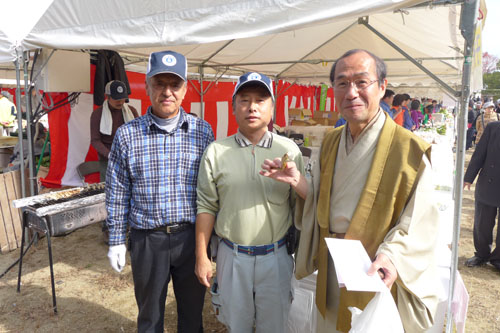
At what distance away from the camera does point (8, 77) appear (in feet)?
28.6

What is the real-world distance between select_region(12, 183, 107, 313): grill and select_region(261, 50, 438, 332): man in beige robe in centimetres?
225

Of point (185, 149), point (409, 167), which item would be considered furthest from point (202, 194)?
point (409, 167)

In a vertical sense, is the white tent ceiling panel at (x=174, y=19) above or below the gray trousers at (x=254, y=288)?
above

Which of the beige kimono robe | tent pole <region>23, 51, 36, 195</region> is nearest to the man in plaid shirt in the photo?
the beige kimono robe

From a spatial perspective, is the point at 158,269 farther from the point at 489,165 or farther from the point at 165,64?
the point at 489,165

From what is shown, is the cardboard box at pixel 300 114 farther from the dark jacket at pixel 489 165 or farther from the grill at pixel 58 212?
the grill at pixel 58 212

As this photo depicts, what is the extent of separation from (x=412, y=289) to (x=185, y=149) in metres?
1.27

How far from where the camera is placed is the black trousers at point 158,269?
6.10ft

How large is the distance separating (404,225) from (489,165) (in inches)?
129

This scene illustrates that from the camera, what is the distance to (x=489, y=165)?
3697mm

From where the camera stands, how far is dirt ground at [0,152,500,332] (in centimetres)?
279

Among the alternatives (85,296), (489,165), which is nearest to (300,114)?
(489,165)

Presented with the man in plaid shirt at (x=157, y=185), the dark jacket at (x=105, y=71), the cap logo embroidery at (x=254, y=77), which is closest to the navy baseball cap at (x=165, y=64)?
the man in plaid shirt at (x=157, y=185)

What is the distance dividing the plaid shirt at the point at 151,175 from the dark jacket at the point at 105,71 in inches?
123
